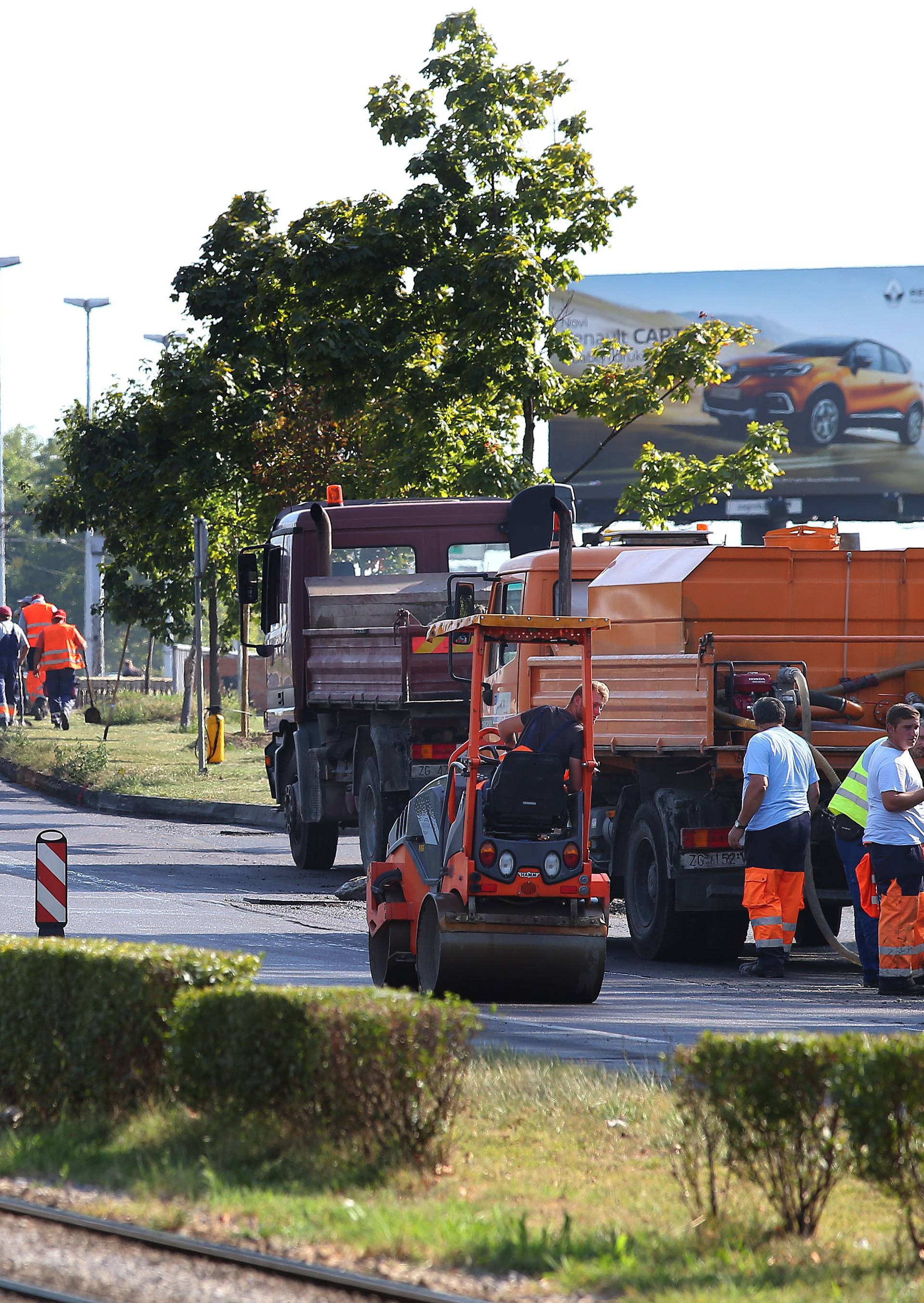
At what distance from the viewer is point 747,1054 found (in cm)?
584

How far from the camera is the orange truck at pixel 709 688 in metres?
12.5

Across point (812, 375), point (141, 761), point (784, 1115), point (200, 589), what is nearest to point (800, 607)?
point (784, 1115)

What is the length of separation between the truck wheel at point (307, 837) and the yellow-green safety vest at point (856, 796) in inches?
248

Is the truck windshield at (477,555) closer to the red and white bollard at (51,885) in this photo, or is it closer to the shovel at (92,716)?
the red and white bollard at (51,885)

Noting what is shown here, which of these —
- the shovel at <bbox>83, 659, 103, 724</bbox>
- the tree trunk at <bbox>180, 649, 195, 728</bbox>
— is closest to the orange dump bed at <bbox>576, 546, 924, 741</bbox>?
the shovel at <bbox>83, 659, 103, 724</bbox>

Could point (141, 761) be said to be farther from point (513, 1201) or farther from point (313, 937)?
point (513, 1201)

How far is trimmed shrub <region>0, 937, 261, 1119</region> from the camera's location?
714 cm

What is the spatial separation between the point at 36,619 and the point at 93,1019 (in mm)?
26309

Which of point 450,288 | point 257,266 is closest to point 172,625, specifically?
point 257,266

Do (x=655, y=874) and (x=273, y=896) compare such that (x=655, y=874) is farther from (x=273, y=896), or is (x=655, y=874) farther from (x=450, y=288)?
(x=450, y=288)

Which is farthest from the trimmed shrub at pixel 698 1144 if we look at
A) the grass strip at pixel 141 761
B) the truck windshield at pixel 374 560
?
the grass strip at pixel 141 761

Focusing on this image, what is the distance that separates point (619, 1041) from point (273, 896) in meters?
6.51

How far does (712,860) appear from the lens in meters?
12.4

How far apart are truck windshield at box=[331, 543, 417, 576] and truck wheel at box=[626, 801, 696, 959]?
15.8 ft
